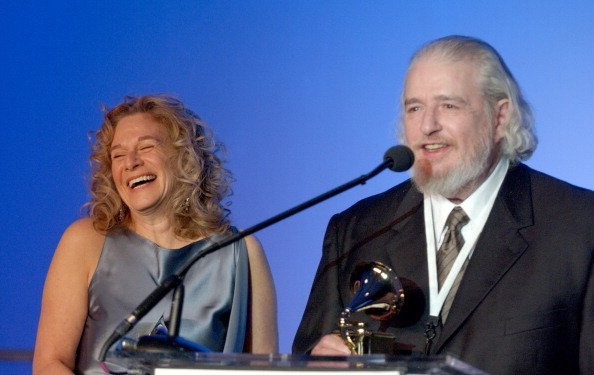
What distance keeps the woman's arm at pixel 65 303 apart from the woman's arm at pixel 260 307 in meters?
0.49

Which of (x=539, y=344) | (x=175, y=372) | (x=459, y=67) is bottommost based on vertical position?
(x=175, y=372)

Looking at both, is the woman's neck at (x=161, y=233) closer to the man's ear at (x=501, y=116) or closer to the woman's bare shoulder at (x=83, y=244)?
the woman's bare shoulder at (x=83, y=244)

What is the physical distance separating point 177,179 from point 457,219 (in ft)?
3.14

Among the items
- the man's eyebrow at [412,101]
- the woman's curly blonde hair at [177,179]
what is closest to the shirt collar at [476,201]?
the man's eyebrow at [412,101]

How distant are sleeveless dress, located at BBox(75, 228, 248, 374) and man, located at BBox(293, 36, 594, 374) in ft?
1.51

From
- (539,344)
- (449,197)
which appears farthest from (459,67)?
(539,344)

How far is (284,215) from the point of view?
75.7 inches

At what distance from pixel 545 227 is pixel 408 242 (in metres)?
0.35

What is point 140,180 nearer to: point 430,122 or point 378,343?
point 430,122

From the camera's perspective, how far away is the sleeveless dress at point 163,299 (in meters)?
2.88

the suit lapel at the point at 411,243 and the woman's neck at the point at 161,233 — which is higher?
the woman's neck at the point at 161,233

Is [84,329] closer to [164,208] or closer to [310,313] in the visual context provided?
[164,208]

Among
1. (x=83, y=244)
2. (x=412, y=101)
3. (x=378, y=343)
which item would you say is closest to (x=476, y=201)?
(x=412, y=101)

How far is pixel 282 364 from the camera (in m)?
1.57
